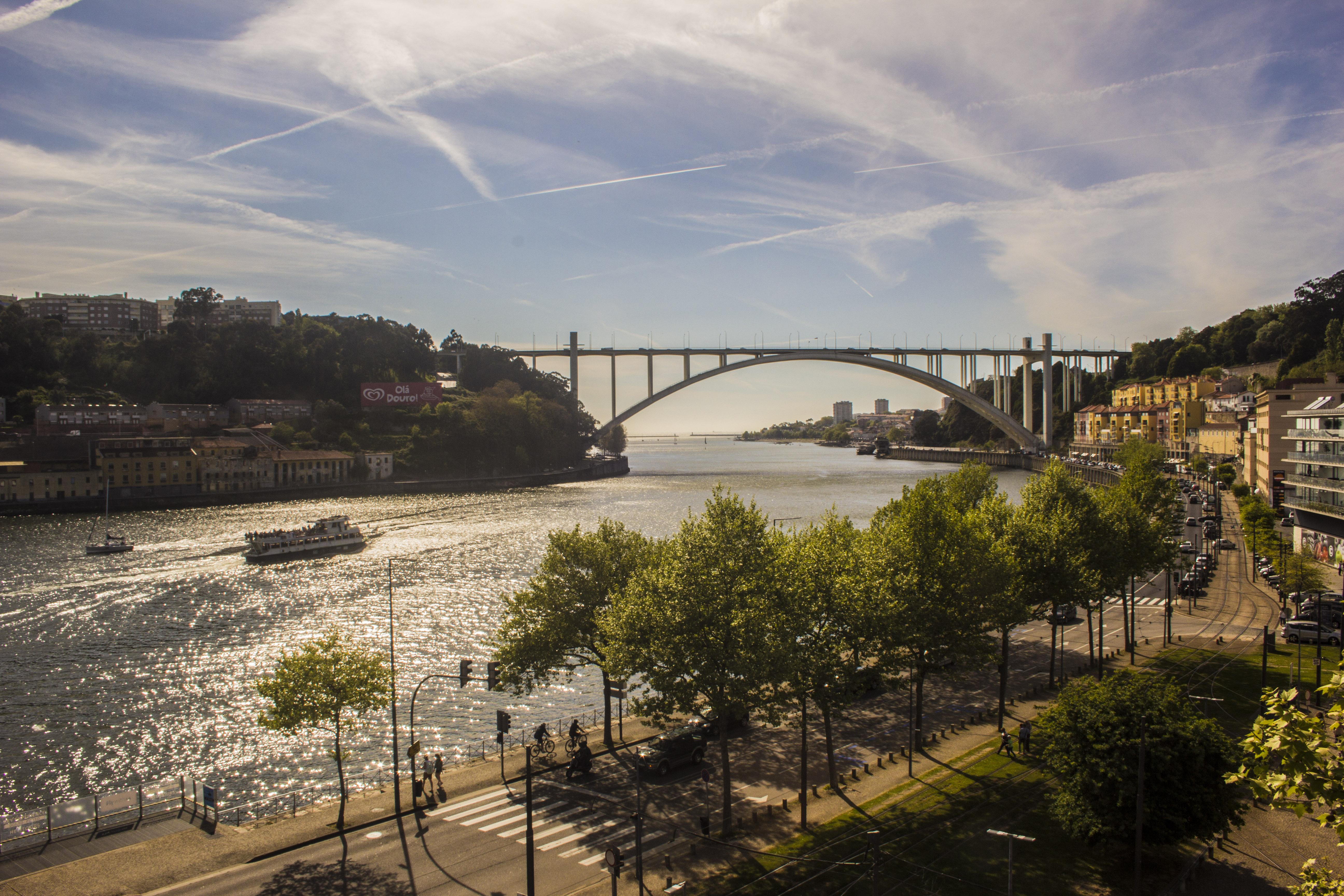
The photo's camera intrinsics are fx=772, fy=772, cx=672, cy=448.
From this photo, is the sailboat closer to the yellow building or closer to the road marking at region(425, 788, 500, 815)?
A: the road marking at region(425, 788, 500, 815)

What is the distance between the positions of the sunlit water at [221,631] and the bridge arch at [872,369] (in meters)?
37.4

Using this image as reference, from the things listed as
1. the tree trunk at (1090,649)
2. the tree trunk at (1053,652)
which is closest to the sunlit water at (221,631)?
the tree trunk at (1053,652)

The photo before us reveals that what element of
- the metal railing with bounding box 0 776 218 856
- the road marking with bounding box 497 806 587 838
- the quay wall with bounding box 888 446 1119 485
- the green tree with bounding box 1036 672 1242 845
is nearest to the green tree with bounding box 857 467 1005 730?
the green tree with bounding box 1036 672 1242 845

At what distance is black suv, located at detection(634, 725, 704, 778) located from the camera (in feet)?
44.0

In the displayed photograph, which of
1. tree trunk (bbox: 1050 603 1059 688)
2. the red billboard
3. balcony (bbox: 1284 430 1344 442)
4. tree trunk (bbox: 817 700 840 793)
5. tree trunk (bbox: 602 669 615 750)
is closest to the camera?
tree trunk (bbox: 817 700 840 793)

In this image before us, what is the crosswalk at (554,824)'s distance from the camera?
35.4 feet

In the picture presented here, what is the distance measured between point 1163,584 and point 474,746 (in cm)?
2516

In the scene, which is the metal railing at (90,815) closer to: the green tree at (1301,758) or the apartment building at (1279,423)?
the green tree at (1301,758)

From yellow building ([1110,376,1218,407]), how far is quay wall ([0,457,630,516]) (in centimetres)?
5846

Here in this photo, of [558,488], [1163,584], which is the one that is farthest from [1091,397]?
[1163,584]

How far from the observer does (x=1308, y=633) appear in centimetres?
1850

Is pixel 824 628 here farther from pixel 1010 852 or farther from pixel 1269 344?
pixel 1269 344

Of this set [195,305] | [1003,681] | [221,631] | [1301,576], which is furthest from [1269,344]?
[195,305]

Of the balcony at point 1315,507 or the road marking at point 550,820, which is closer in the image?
the road marking at point 550,820
